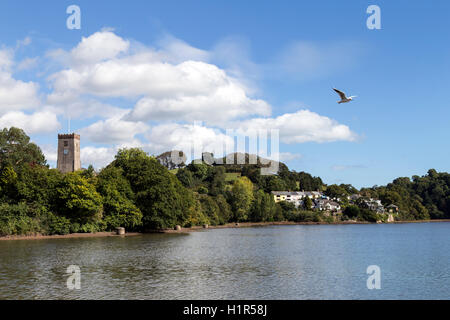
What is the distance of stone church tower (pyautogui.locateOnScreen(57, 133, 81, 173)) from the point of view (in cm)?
13000

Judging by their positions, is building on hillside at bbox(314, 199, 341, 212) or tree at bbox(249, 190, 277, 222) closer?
tree at bbox(249, 190, 277, 222)

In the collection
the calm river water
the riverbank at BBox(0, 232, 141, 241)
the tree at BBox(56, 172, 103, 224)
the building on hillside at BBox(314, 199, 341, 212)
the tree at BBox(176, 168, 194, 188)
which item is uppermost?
the tree at BBox(176, 168, 194, 188)

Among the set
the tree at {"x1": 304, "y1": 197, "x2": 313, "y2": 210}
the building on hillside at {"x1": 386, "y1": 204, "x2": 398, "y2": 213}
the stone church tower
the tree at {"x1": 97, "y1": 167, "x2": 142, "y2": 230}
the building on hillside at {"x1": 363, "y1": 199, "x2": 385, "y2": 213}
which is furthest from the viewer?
the building on hillside at {"x1": 386, "y1": 204, "x2": 398, "y2": 213}

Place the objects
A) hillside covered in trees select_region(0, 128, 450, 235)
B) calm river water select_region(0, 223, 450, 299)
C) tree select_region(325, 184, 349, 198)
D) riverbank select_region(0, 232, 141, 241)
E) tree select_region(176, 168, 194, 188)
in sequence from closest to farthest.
Result: calm river water select_region(0, 223, 450, 299) → riverbank select_region(0, 232, 141, 241) → hillside covered in trees select_region(0, 128, 450, 235) → tree select_region(176, 168, 194, 188) → tree select_region(325, 184, 349, 198)

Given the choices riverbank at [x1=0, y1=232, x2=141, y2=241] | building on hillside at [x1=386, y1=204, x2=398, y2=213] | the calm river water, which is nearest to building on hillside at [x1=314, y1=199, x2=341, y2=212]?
building on hillside at [x1=386, y1=204, x2=398, y2=213]

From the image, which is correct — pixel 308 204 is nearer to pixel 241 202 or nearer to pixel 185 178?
pixel 241 202

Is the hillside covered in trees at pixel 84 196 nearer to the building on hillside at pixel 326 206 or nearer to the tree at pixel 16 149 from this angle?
the tree at pixel 16 149

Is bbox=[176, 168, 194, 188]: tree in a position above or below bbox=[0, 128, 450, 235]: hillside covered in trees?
above

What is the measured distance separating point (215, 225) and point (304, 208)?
63.0 metres

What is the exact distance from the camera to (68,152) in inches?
5182

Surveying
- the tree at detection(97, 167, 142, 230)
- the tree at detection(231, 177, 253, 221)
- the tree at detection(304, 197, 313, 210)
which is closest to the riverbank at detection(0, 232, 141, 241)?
the tree at detection(97, 167, 142, 230)

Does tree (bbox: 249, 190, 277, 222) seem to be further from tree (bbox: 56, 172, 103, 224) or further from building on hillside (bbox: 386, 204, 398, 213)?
building on hillside (bbox: 386, 204, 398, 213)
